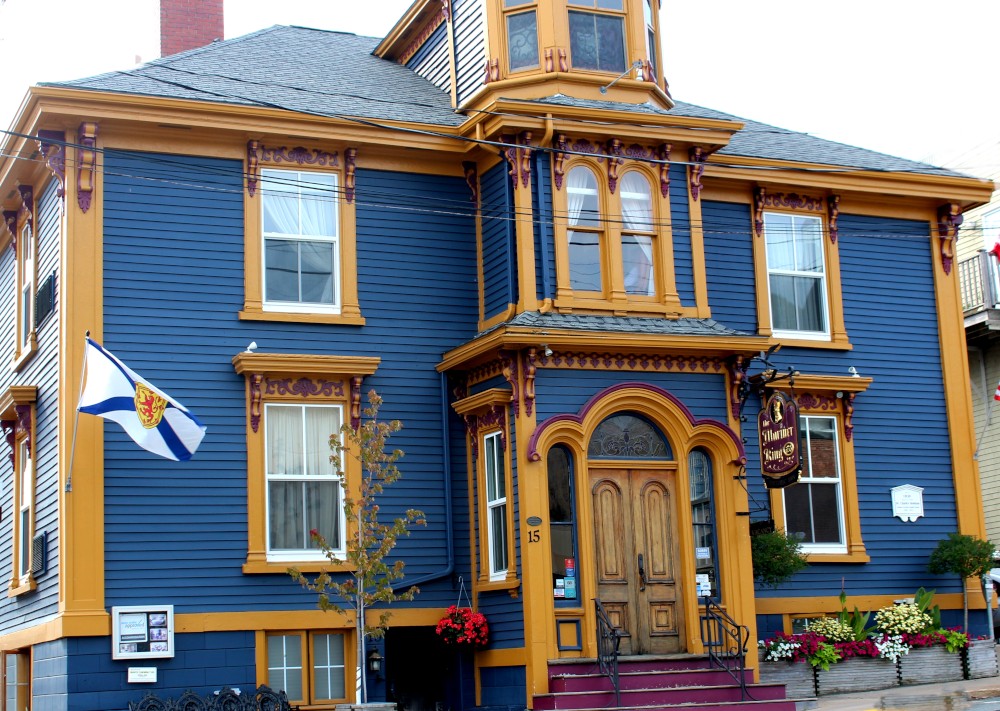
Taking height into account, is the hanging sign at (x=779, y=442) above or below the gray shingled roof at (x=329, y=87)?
below

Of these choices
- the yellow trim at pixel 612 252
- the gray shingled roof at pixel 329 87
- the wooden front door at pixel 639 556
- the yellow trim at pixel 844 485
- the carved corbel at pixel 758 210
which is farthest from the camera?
the carved corbel at pixel 758 210

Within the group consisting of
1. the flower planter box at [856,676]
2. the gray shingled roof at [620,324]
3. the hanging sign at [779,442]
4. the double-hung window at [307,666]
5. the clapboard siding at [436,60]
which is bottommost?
the flower planter box at [856,676]

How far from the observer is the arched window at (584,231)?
19.4 m

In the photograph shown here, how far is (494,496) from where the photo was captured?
62.1ft

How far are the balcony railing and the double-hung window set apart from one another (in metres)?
15.1

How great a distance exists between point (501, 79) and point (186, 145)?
4604mm

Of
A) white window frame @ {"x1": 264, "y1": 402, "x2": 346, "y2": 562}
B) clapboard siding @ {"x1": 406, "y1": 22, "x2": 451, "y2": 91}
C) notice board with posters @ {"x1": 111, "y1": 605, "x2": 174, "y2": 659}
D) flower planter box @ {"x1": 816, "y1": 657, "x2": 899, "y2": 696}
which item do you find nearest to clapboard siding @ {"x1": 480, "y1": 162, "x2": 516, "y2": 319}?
white window frame @ {"x1": 264, "y1": 402, "x2": 346, "y2": 562}

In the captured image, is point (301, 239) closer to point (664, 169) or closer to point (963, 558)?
point (664, 169)

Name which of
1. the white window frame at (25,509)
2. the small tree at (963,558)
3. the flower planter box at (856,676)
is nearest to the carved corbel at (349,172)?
the white window frame at (25,509)

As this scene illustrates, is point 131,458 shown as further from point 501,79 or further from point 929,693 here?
point 929,693

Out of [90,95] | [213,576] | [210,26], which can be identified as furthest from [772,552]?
[210,26]

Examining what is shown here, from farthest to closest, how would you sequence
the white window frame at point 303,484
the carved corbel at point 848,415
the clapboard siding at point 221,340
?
the carved corbel at point 848,415, the white window frame at point 303,484, the clapboard siding at point 221,340

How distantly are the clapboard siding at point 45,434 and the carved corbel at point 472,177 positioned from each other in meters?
5.65

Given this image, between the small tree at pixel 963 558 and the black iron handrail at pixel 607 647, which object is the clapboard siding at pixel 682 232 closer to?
the black iron handrail at pixel 607 647
